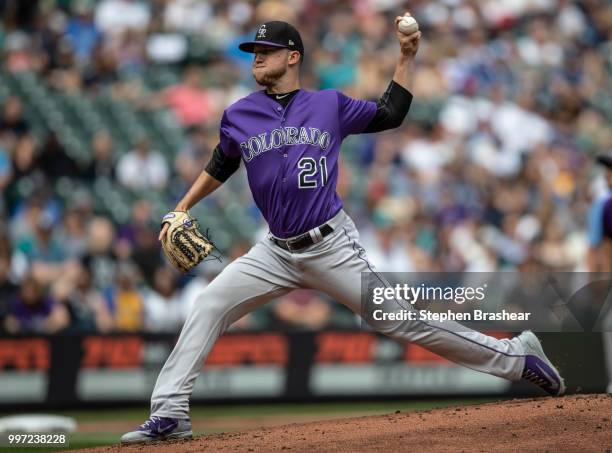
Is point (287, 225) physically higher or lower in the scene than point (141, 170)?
lower

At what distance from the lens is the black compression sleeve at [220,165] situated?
18.1ft

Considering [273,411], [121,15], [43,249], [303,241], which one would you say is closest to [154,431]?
[303,241]

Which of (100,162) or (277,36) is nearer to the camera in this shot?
(277,36)

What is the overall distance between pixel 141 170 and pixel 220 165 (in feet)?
19.3

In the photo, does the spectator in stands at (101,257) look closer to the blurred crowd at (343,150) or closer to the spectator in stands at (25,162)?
the blurred crowd at (343,150)

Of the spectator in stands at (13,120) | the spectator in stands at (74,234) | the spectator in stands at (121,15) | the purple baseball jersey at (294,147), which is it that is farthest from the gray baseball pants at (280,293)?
the spectator in stands at (121,15)

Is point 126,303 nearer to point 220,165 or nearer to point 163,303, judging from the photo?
point 163,303

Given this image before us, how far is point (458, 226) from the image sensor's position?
12.0 metres

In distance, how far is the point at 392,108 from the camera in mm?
5449

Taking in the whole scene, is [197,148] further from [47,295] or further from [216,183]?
[216,183]

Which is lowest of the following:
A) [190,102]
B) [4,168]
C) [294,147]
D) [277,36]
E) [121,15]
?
[294,147]

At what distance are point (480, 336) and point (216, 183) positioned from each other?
1537 mm

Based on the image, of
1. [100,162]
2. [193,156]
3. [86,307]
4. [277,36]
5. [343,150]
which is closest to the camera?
[277,36]

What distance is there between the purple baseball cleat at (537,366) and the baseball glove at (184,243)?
1.71 metres
